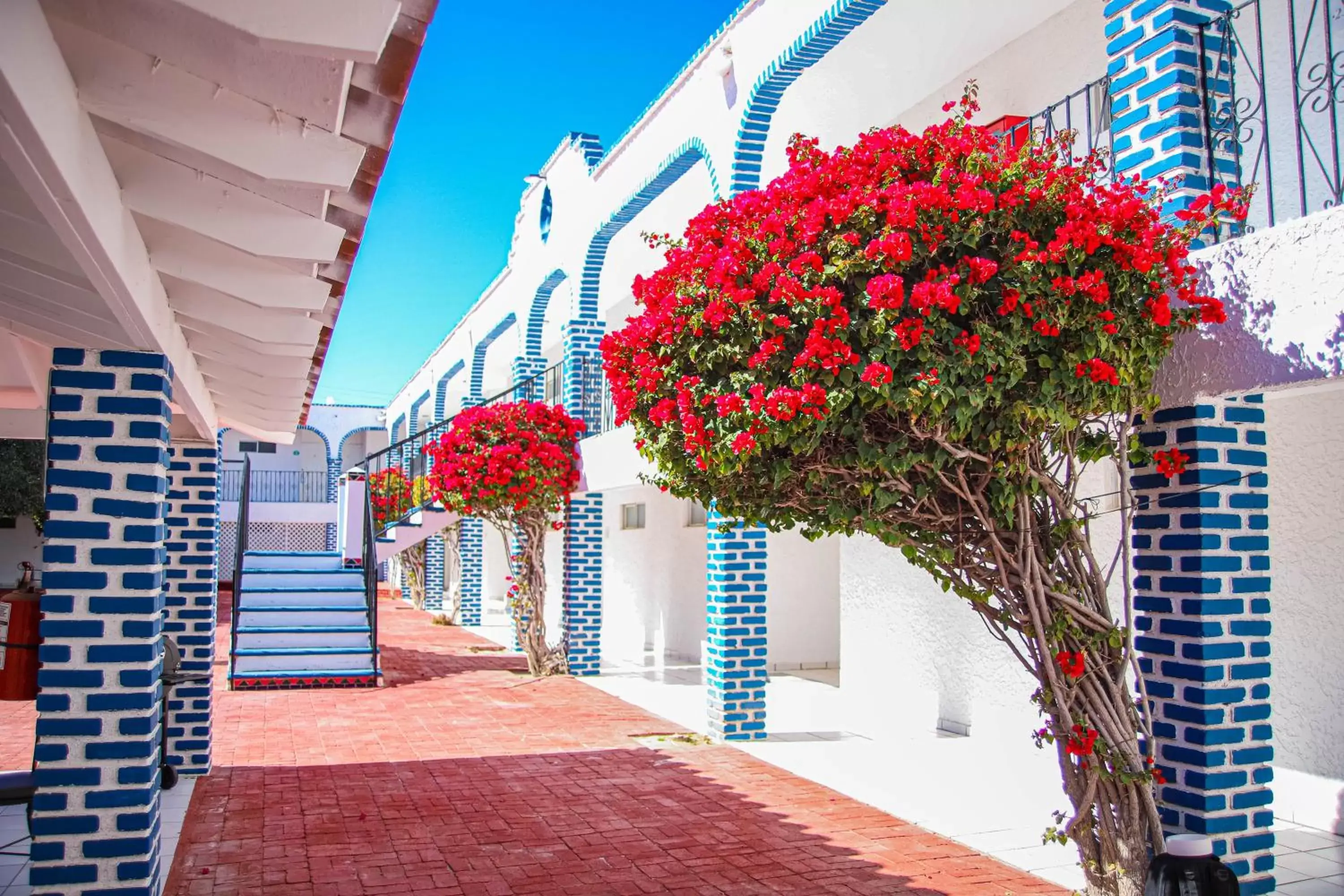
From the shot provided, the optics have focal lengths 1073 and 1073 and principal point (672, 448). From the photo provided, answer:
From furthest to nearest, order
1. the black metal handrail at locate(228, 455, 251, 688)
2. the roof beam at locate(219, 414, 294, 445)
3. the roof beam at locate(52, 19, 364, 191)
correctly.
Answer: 1. the black metal handrail at locate(228, 455, 251, 688)
2. the roof beam at locate(219, 414, 294, 445)
3. the roof beam at locate(52, 19, 364, 191)

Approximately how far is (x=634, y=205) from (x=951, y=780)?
6503 mm

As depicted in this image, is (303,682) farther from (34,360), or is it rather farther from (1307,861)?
(1307,861)

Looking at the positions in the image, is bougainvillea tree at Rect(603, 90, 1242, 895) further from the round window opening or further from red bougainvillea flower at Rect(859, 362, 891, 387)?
the round window opening

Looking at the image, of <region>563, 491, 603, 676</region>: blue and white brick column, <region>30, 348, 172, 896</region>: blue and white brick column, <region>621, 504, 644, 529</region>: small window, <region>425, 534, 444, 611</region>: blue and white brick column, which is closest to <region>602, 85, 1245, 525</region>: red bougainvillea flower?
<region>30, 348, 172, 896</region>: blue and white brick column

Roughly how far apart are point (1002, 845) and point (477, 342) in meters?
15.0

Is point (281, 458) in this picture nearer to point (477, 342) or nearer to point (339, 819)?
point (477, 342)

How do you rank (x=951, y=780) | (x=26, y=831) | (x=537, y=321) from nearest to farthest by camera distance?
(x=26, y=831) < (x=951, y=780) < (x=537, y=321)

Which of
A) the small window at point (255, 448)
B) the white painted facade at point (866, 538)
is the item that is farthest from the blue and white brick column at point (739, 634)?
the small window at point (255, 448)

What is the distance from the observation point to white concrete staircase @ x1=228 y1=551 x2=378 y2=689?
37.9 ft

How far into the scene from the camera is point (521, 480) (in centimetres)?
1152

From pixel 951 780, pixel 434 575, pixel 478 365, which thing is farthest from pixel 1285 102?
pixel 434 575

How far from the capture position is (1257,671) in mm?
4395

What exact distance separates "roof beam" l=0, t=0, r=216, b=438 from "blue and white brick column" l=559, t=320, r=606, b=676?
27.7ft

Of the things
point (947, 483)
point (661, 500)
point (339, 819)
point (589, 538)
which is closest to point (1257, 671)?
point (947, 483)
